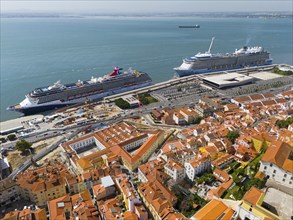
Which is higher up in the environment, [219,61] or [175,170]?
[219,61]

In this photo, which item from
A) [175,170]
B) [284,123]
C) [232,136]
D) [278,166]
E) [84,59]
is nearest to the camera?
[278,166]

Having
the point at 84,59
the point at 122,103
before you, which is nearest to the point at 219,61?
the point at 122,103

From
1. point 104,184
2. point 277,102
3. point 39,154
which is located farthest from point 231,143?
point 39,154

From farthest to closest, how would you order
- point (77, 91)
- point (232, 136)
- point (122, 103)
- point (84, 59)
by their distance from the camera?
point (84, 59) → point (77, 91) → point (122, 103) → point (232, 136)

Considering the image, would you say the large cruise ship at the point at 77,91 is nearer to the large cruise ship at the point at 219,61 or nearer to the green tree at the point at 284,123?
the large cruise ship at the point at 219,61

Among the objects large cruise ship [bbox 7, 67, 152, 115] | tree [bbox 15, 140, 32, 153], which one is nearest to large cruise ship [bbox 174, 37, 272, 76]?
large cruise ship [bbox 7, 67, 152, 115]

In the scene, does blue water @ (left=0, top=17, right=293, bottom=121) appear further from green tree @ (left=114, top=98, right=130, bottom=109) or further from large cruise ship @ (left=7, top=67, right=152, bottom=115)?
green tree @ (left=114, top=98, right=130, bottom=109)

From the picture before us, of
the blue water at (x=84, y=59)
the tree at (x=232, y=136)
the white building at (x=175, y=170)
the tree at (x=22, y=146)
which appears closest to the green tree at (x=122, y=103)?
the tree at (x=22, y=146)

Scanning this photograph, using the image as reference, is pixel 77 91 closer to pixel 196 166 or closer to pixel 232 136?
pixel 232 136
